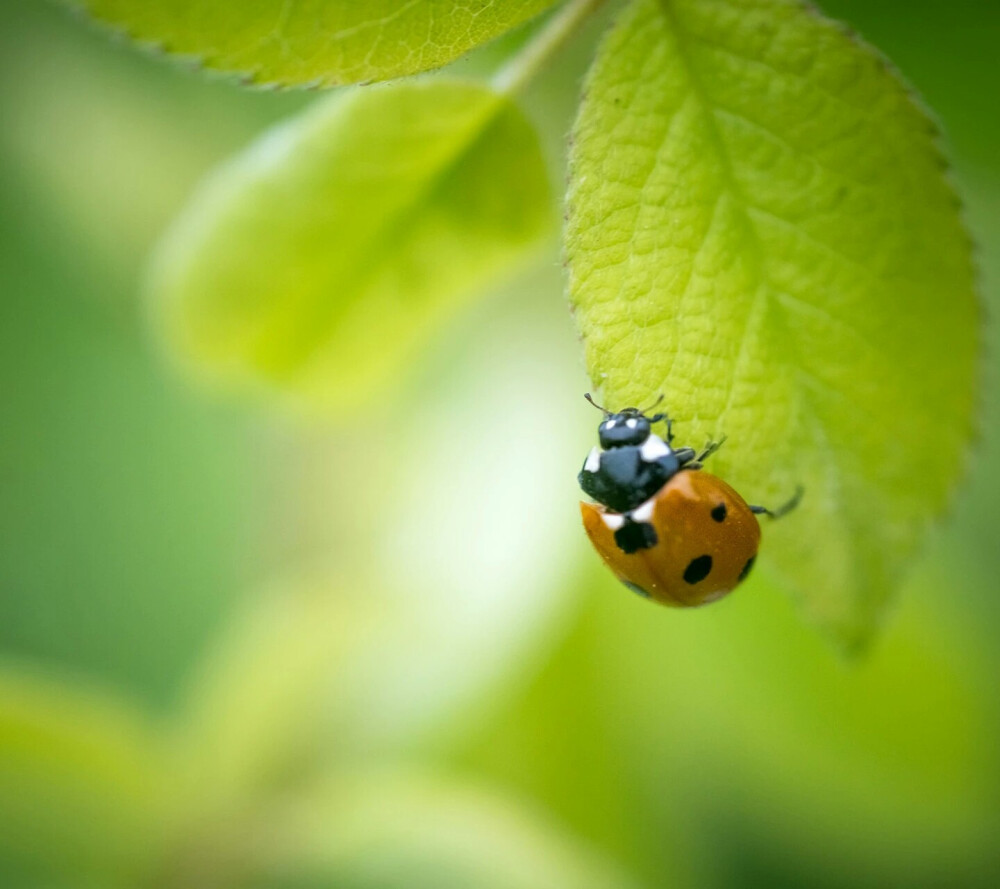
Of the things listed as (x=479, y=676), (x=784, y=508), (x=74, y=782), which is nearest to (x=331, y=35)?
(x=784, y=508)

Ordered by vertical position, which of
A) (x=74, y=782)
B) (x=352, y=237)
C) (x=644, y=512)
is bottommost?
(x=644, y=512)

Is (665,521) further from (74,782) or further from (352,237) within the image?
(74,782)

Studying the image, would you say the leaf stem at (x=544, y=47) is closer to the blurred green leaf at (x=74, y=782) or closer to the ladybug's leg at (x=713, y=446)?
the ladybug's leg at (x=713, y=446)

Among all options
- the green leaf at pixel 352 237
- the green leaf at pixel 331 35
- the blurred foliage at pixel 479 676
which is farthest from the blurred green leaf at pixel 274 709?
the green leaf at pixel 331 35

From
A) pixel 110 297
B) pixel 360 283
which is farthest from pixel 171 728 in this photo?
pixel 110 297

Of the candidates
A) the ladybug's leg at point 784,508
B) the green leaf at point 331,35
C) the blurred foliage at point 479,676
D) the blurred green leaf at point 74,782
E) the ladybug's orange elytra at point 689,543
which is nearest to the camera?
the green leaf at point 331,35

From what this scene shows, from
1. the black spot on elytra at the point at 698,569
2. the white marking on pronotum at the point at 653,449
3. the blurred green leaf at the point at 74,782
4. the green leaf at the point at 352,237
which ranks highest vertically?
the green leaf at the point at 352,237

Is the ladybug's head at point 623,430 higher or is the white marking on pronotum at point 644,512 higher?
the ladybug's head at point 623,430
